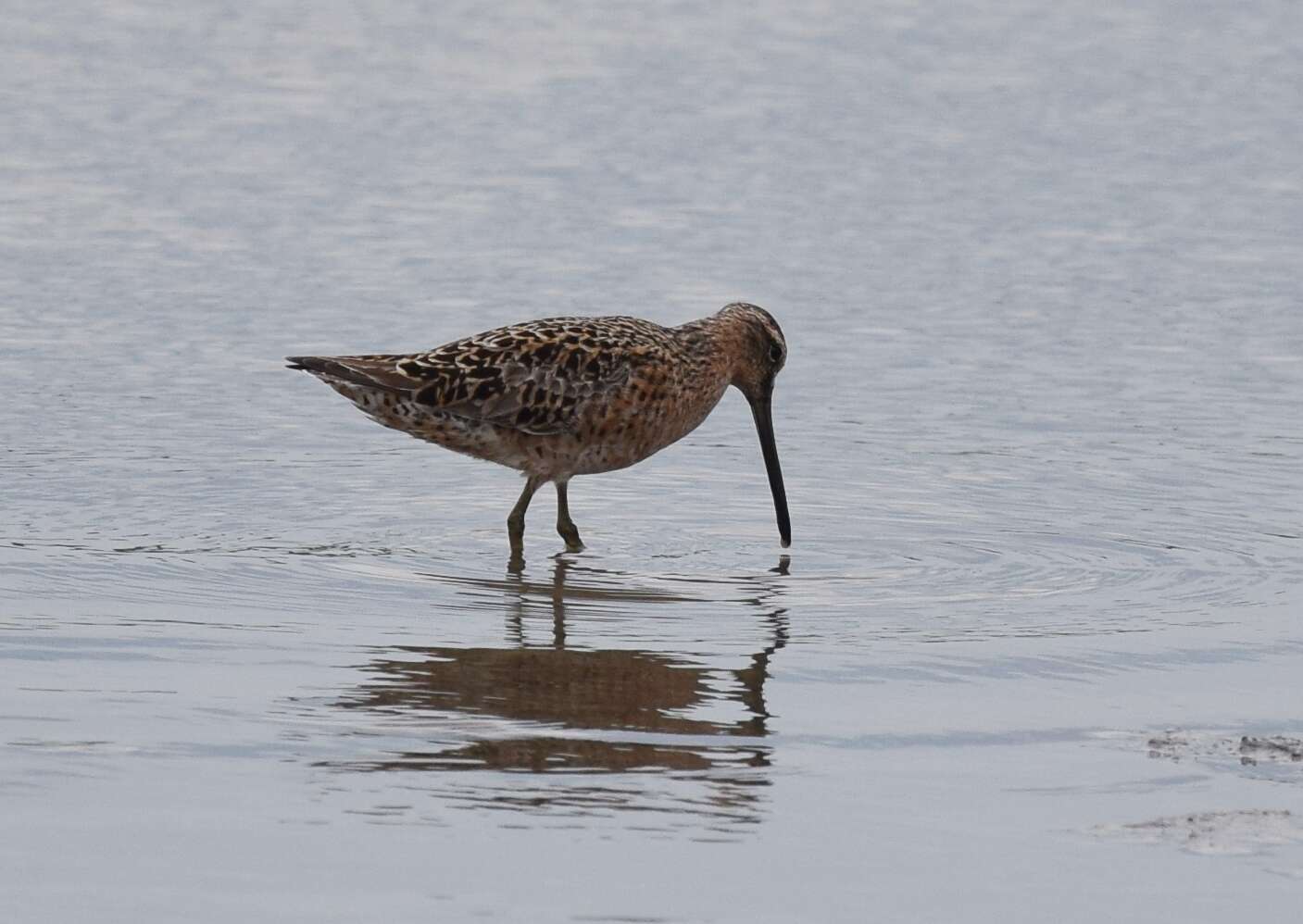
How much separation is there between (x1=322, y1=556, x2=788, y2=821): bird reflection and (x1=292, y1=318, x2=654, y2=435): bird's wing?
1456mm

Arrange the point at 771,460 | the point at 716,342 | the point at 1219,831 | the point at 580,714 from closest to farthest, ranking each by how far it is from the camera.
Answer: the point at 1219,831 < the point at 580,714 < the point at 771,460 < the point at 716,342

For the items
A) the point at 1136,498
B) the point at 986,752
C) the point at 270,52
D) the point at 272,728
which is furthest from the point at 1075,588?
the point at 270,52

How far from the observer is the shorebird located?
875 centimetres

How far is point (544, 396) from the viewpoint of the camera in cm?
881

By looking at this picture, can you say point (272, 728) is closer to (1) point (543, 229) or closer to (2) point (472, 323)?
(2) point (472, 323)

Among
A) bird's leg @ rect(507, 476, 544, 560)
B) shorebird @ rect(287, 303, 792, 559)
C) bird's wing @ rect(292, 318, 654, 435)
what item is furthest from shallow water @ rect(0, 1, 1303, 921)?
bird's wing @ rect(292, 318, 654, 435)

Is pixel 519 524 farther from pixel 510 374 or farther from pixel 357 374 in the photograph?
pixel 357 374

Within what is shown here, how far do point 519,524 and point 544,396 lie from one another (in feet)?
1.72

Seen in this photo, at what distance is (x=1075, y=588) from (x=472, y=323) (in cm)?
482

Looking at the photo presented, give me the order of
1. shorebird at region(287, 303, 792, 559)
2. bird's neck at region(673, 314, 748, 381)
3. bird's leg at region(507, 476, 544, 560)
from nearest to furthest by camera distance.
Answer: bird's leg at region(507, 476, 544, 560), shorebird at region(287, 303, 792, 559), bird's neck at region(673, 314, 748, 381)

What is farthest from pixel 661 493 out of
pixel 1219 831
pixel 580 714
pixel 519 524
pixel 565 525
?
pixel 1219 831

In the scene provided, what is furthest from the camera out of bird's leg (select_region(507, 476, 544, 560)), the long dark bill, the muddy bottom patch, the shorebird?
the shorebird

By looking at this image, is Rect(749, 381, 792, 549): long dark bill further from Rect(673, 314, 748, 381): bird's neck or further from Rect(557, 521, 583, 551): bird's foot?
Rect(557, 521, 583, 551): bird's foot

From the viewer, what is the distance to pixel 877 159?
51.8ft
